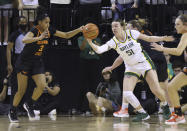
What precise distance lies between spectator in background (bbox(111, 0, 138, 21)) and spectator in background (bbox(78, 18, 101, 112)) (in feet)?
2.27

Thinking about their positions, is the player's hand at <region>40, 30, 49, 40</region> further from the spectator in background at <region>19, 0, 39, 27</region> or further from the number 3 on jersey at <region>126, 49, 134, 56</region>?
the spectator in background at <region>19, 0, 39, 27</region>

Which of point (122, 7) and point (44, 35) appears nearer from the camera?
point (44, 35)

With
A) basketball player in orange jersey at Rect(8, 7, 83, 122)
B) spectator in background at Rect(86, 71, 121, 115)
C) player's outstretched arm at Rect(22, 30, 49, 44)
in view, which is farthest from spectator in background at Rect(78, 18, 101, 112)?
player's outstretched arm at Rect(22, 30, 49, 44)

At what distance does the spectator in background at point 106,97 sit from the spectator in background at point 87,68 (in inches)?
17.5

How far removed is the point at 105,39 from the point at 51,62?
62.1 inches

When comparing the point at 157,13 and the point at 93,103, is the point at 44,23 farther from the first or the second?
the point at 157,13

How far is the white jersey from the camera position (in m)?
7.99

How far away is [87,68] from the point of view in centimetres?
1054

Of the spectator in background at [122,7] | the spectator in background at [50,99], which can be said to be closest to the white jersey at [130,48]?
the spectator in background at [122,7]

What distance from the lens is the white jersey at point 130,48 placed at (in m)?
7.99

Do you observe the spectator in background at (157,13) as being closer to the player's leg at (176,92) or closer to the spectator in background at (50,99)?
the spectator in background at (50,99)

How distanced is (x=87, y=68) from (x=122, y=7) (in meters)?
1.78

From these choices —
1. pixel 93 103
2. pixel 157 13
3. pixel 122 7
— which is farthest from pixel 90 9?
pixel 93 103

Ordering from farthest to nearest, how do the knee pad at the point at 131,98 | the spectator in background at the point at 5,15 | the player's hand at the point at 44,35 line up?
1. the spectator in background at the point at 5,15
2. the knee pad at the point at 131,98
3. the player's hand at the point at 44,35
